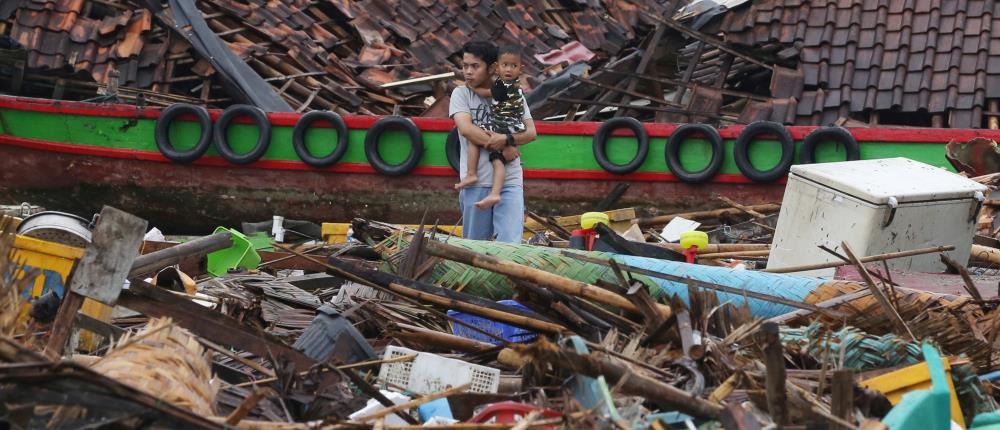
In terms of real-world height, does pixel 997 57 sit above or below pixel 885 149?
above

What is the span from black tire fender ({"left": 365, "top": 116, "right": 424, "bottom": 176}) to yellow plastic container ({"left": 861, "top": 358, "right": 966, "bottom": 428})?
7963 mm

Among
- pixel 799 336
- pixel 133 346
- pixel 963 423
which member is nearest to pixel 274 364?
pixel 133 346

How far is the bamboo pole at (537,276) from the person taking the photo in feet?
16.1

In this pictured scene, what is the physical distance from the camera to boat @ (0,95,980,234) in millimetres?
11453

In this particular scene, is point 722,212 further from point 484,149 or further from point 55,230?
point 55,230

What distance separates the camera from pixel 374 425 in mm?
3527

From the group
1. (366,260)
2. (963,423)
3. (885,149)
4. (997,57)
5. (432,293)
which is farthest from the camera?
(997,57)

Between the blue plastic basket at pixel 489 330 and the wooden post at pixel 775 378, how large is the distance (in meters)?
1.60

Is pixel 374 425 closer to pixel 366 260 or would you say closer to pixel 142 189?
pixel 366 260

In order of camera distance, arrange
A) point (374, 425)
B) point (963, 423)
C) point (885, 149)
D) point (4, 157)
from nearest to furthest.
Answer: point (374, 425)
point (963, 423)
point (885, 149)
point (4, 157)

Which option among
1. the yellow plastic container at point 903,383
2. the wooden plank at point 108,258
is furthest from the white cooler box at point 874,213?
the wooden plank at point 108,258

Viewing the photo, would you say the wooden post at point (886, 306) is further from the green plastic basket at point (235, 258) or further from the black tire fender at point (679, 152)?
the black tire fender at point (679, 152)

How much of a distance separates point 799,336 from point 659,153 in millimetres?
6940

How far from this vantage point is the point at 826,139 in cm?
1107
